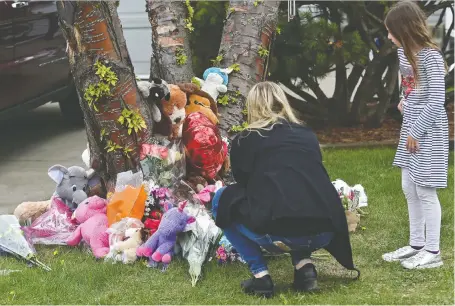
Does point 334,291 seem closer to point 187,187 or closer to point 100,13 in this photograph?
point 187,187

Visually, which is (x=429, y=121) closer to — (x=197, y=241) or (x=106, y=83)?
(x=197, y=241)

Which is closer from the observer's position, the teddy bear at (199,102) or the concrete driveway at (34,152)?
the teddy bear at (199,102)

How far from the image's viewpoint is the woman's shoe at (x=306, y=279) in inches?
151

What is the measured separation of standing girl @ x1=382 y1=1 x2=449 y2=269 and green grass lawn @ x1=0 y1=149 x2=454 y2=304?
0.20m

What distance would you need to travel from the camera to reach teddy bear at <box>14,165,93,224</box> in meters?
5.00

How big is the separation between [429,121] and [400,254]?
796 millimetres

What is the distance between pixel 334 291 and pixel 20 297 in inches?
62.1

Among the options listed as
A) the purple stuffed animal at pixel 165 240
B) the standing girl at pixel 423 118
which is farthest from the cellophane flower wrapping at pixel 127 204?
the standing girl at pixel 423 118

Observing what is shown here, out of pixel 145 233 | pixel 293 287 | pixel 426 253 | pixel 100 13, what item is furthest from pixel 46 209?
pixel 426 253

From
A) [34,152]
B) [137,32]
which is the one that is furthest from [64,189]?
[137,32]

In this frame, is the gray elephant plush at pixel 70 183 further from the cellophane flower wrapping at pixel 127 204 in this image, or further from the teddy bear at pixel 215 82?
the teddy bear at pixel 215 82

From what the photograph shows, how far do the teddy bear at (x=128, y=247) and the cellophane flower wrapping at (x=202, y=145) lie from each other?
0.71 m

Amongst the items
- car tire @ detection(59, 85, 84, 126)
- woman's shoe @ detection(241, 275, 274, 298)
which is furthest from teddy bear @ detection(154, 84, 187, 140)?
car tire @ detection(59, 85, 84, 126)

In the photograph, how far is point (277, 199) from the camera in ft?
11.9
